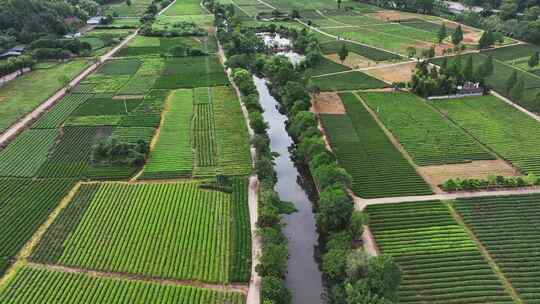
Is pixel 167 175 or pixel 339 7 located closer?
pixel 167 175

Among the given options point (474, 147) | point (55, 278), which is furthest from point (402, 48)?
point (55, 278)

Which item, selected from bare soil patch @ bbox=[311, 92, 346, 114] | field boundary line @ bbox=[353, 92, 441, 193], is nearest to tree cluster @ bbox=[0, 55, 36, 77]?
bare soil patch @ bbox=[311, 92, 346, 114]

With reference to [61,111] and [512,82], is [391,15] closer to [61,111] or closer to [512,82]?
[512,82]

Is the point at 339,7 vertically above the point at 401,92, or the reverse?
the point at 339,7

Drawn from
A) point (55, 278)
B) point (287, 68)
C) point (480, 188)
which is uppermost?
point (287, 68)

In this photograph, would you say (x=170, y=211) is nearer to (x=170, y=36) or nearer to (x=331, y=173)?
(x=331, y=173)

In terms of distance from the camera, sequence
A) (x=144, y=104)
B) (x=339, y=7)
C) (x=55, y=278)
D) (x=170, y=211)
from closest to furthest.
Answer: (x=55, y=278)
(x=170, y=211)
(x=144, y=104)
(x=339, y=7)

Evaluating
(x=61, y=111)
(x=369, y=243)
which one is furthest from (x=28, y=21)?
(x=369, y=243)
